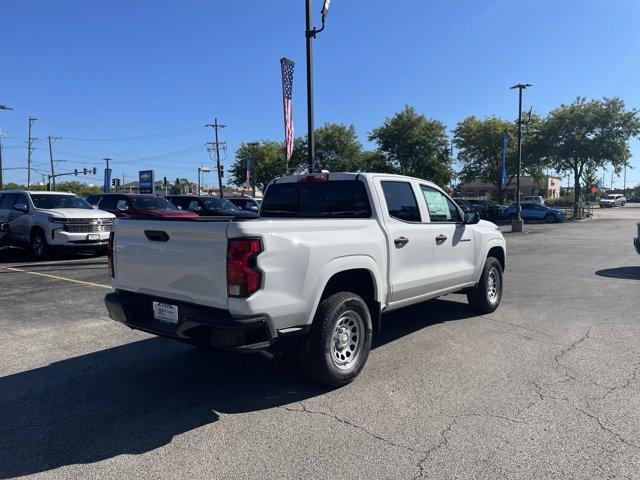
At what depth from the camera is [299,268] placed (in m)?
3.97

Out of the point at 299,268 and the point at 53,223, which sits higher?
the point at 53,223

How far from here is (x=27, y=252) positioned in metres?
15.7

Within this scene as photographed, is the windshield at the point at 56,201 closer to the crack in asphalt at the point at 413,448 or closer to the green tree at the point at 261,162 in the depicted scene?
the crack in asphalt at the point at 413,448

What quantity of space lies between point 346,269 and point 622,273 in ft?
31.2

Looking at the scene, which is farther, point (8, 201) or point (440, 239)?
point (8, 201)

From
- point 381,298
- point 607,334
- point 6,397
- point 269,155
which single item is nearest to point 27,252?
point 6,397

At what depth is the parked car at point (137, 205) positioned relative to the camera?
15.3m

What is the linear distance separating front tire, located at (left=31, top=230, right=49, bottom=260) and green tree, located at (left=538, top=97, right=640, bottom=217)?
38841 mm

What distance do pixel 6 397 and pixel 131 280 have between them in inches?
55.2

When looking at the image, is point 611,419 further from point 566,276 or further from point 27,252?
point 27,252

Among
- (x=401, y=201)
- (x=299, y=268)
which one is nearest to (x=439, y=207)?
(x=401, y=201)

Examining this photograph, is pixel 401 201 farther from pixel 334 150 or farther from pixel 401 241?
pixel 334 150

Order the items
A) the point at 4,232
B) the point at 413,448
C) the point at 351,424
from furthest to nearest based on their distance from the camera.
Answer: the point at 4,232 < the point at 351,424 < the point at 413,448

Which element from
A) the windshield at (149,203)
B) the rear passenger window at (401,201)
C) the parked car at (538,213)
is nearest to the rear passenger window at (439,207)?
the rear passenger window at (401,201)
